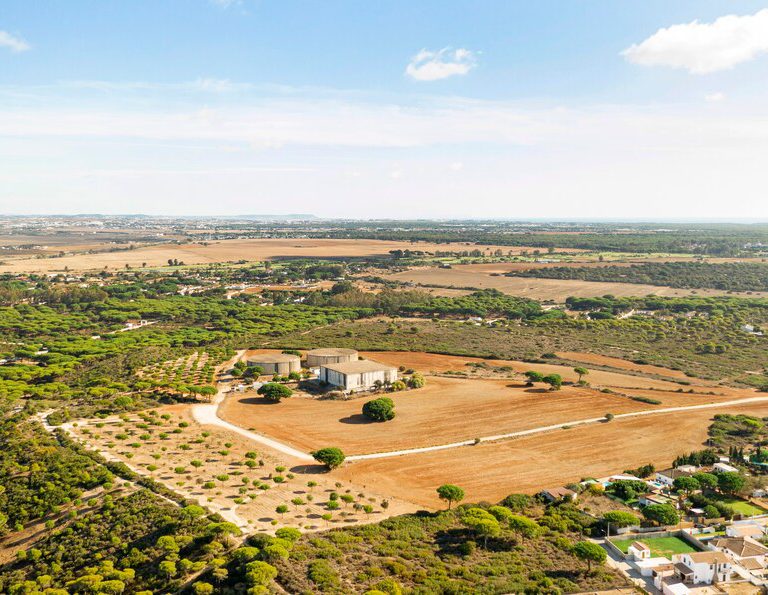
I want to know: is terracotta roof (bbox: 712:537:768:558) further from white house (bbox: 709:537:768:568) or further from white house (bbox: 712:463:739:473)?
white house (bbox: 712:463:739:473)

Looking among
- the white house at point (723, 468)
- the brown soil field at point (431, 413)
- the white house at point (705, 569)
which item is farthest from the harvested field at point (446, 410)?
the white house at point (705, 569)

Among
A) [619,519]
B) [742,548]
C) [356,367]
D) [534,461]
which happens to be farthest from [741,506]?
[356,367]

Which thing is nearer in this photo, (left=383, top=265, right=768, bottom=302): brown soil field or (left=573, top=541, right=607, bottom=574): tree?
(left=573, top=541, right=607, bottom=574): tree

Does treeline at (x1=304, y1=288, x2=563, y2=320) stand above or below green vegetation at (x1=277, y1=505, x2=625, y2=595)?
above

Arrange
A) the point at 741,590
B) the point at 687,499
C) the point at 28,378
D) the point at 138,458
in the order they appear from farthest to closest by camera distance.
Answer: the point at 28,378 < the point at 138,458 < the point at 687,499 < the point at 741,590

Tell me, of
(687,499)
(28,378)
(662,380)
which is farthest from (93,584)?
(662,380)

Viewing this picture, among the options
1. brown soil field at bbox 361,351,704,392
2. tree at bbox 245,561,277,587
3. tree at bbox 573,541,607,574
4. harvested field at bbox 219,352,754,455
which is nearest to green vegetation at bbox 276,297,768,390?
brown soil field at bbox 361,351,704,392

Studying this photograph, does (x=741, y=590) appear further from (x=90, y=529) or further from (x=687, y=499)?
(x=90, y=529)
